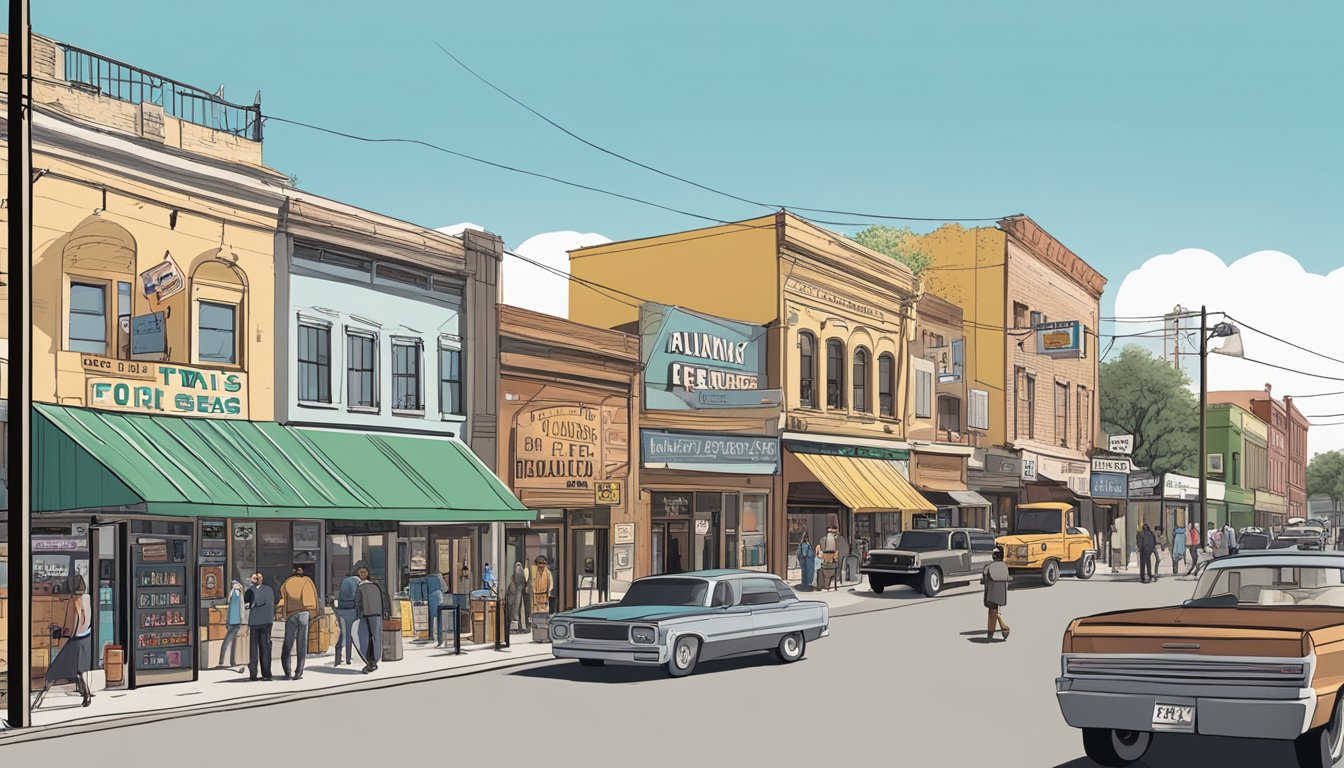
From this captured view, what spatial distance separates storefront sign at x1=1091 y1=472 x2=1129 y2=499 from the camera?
63469 millimetres

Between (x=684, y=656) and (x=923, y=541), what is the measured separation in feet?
65.0

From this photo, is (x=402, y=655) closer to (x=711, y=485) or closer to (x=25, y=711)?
(x=25, y=711)

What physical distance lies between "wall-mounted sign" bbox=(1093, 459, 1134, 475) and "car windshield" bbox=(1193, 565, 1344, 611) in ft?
164

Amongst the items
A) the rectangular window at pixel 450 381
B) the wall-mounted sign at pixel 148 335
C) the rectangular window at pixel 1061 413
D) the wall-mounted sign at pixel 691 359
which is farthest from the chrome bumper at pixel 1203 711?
the rectangular window at pixel 1061 413

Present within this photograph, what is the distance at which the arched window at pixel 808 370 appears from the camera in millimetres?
42812

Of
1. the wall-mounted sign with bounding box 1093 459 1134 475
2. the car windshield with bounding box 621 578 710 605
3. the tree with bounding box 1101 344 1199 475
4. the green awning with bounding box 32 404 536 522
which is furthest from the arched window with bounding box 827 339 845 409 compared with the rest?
the tree with bounding box 1101 344 1199 475

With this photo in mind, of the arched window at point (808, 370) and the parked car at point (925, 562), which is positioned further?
the arched window at point (808, 370)

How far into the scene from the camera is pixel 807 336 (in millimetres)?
43188

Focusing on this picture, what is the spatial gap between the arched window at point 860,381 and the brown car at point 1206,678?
111 ft

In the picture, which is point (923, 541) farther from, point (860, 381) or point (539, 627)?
point (539, 627)

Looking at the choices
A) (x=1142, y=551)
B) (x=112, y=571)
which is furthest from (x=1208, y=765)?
(x=1142, y=551)

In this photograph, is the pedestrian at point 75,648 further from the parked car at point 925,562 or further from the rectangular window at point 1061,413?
the rectangular window at point 1061,413

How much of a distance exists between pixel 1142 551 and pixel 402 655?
97.3 ft

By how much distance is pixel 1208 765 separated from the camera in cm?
1180
